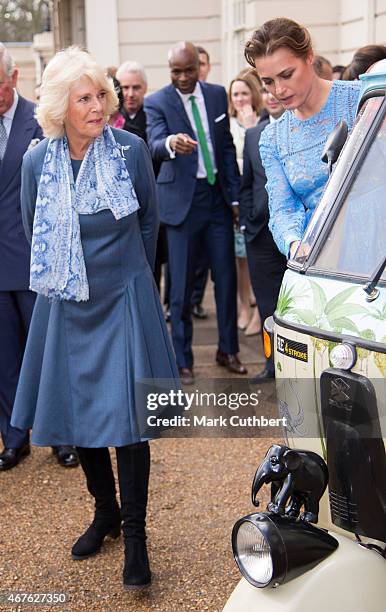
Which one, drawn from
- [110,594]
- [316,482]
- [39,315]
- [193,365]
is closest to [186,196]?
[193,365]

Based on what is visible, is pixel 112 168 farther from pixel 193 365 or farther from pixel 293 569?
pixel 193 365

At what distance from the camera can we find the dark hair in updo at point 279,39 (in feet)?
13.1

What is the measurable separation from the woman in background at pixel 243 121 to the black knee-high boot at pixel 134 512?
14.2ft

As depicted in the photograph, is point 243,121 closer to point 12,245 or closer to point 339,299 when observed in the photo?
point 12,245

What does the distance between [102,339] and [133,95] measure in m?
4.45

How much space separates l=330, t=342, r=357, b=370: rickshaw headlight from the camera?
3.00 metres

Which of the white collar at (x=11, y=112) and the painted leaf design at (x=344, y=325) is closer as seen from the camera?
the painted leaf design at (x=344, y=325)

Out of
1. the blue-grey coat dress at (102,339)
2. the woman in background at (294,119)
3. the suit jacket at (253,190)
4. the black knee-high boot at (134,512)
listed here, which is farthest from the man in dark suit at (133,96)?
the woman in background at (294,119)

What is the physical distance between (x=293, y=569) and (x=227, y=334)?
5152 mm

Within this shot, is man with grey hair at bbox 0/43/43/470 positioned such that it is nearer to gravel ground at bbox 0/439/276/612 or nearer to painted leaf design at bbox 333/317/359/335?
gravel ground at bbox 0/439/276/612

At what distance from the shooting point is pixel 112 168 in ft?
14.6

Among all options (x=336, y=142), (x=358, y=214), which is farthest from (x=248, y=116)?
(x=358, y=214)

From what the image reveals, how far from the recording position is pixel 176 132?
302 inches

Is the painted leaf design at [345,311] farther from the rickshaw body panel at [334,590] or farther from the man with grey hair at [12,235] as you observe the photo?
the man with grey hair at [12,235]
